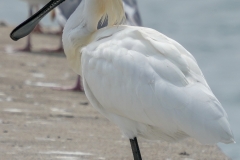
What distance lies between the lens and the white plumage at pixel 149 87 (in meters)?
6.69

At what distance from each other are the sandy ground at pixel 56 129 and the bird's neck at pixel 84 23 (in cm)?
112

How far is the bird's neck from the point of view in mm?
7844

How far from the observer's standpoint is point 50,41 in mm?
17703

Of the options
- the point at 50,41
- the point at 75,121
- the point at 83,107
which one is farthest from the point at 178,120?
the point at 50,41

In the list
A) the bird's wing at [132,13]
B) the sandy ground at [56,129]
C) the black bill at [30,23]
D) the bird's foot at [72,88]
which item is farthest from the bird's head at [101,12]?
the bird's wing at [132,13]

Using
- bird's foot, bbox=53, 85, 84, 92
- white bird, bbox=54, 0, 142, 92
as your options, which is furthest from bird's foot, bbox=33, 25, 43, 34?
bird's foot, bbox=53, 85, 84, 92

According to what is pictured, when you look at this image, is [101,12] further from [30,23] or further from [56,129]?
[56,129]

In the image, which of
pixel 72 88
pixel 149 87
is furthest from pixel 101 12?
pixel 72 88

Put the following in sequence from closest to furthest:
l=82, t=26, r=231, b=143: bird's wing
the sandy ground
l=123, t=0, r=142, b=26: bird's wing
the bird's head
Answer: l=82, t=26, r=231, b=143: bird's wing < the bird's head < the sandy ground < l=123, t=0, r=142, b=26: bird's wing

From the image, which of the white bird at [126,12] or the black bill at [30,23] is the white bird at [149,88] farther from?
the white bird at [126,12]

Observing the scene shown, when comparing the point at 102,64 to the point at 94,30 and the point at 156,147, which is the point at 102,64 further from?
the point at 156,147

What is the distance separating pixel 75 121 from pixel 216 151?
6.53ft

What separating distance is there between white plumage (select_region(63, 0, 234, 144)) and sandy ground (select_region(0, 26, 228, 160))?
1.21m

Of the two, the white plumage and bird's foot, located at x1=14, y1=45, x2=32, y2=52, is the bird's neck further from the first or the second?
bird's foot, located at x1=14, y1=45, x2=32, y2=52
